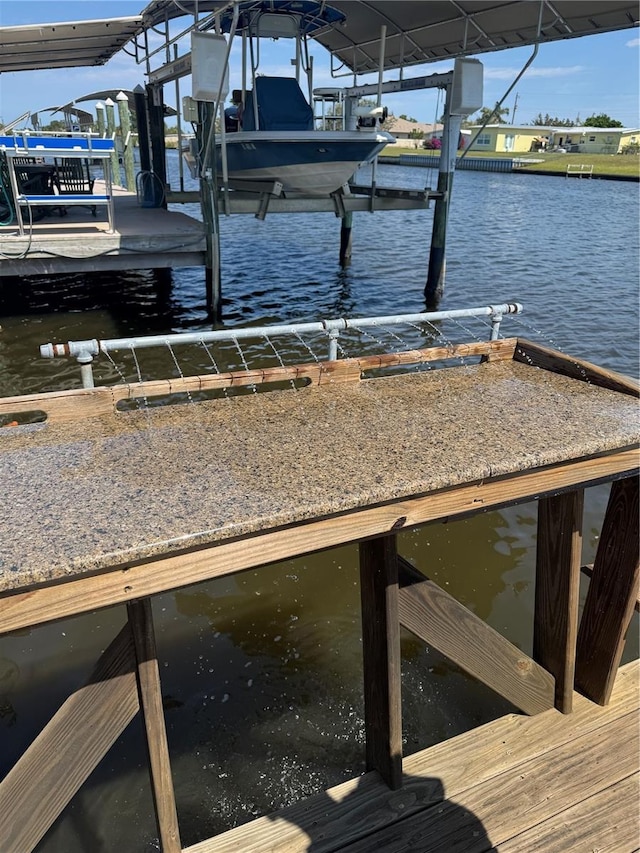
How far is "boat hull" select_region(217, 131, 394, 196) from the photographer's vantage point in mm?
10547

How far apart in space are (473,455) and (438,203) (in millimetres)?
11909

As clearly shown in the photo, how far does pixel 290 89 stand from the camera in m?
11.5

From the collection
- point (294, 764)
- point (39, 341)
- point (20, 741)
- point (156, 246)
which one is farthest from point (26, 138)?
point (294, 764)

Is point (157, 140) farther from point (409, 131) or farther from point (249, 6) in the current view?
point (409, 131)

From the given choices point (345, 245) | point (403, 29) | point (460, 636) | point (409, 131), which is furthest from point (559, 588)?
point (409, 131)

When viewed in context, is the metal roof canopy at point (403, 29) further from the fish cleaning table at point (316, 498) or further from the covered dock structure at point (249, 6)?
the fish cleaning table at point (316, 498)

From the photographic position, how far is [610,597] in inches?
112

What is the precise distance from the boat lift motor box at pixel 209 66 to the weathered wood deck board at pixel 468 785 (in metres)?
8.75

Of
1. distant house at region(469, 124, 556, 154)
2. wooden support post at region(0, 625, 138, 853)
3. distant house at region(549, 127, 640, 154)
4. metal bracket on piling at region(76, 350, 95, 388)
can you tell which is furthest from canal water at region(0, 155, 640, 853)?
distant house at region(469, 124, 556, 154)

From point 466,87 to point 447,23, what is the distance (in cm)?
126

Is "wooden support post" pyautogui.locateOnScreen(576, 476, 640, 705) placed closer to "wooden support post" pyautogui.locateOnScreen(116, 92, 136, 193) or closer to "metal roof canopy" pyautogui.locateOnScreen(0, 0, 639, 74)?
"metal roof canopy" pyautogui.locateOnScreen(0, 0, 639, 74)

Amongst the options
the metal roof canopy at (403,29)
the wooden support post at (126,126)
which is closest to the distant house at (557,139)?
the wooden support post at (126,126)

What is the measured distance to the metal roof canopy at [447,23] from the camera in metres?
9.31

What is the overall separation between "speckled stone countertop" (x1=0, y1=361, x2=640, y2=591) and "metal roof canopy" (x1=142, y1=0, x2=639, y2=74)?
26.3ft
